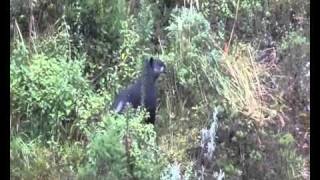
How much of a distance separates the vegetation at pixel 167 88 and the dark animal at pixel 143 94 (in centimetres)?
4

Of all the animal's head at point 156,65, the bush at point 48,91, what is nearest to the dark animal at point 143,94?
the animal's head at point 156,65

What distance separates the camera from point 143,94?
3250 millimetres

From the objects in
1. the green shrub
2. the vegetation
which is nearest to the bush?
the vegetation

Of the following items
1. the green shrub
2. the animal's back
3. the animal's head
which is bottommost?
the green shrub

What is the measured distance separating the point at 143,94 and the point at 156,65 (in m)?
0.16

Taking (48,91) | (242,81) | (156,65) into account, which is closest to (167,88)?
(156,65)

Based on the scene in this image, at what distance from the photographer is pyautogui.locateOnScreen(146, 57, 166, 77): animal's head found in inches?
129

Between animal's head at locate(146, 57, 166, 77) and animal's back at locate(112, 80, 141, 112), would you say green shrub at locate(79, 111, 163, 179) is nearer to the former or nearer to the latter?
animal's back at locate(112, 80, 141, 112)

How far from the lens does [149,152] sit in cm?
323

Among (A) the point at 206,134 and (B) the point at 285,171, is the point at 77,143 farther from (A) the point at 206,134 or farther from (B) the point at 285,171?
(B) the point at 285,171

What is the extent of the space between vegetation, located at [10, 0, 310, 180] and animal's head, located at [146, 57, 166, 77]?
3 centimetres
